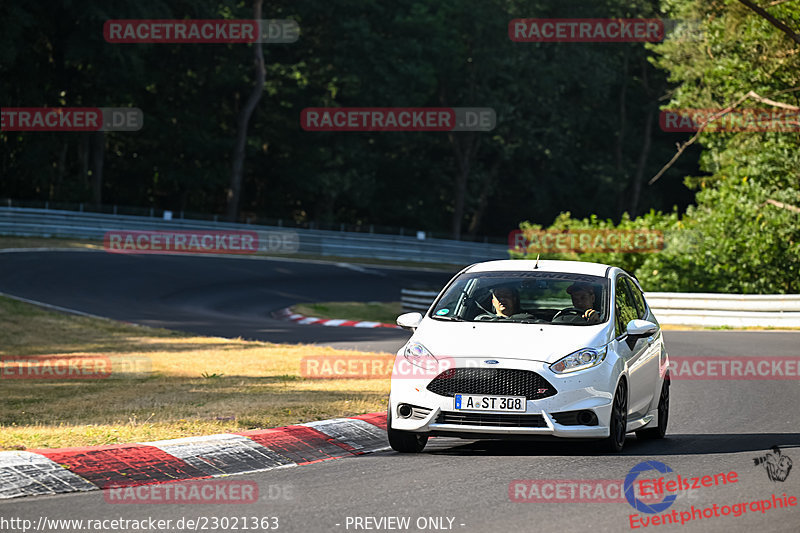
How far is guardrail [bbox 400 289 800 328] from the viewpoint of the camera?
2709cm

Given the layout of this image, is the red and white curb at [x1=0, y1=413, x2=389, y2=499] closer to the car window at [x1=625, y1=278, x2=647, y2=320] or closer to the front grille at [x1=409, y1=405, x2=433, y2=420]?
the front grille at [x1=409, y1=405, x2=433, y2=420]

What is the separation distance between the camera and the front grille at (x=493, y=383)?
29.5ft

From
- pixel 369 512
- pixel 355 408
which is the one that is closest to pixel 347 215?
pixel 355 408

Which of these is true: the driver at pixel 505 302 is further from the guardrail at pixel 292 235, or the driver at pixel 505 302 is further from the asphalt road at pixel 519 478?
the guardrail at pixel 292 235

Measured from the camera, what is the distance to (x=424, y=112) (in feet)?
234

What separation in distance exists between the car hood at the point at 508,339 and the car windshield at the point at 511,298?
13.9 inches

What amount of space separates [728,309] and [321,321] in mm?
10076

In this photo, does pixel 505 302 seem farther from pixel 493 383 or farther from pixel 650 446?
pixel 650 446

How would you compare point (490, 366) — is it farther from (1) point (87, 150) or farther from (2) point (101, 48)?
(1) point (87, 150)

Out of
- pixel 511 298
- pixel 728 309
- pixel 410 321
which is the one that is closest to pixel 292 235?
pixel 728 309

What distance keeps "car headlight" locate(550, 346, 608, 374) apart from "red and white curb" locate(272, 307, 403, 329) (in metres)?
19.2

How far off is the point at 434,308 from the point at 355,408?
1.75 meters

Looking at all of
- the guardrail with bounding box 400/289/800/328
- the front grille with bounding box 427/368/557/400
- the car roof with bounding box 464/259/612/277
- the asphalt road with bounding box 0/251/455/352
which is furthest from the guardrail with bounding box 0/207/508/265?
the front grille with bounding box 427/368/557/400

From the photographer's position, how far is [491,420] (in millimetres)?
9000
